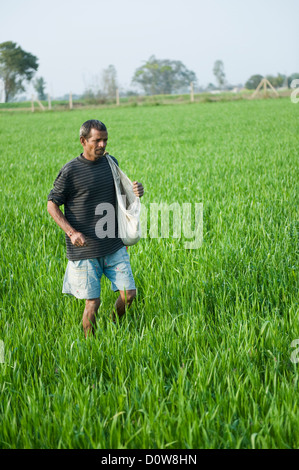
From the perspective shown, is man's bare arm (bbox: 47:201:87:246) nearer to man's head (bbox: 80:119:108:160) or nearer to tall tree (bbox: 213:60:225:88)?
man's head (bbox: 80:119:108:160)

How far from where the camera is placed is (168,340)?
6.48 ft

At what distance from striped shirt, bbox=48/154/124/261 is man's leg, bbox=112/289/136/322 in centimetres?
23

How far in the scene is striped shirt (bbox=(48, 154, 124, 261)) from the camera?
7.06ft

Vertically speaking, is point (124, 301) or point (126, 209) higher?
point (126, 209)

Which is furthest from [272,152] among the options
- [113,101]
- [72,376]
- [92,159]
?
[113,101]

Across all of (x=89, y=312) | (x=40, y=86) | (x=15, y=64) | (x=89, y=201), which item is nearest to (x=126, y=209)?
(x=89, y=201)

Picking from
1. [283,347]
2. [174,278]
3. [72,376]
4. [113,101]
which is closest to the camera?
[72,376]

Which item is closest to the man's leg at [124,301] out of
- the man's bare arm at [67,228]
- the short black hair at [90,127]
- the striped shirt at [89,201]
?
the striped shirt at [89,201]

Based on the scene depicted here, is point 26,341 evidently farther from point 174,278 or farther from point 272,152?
point 272,152

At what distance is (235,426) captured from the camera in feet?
4.86

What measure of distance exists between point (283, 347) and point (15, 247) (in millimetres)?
2387

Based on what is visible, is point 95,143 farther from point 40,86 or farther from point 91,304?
point 40,86

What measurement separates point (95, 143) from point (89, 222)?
15.6 inches

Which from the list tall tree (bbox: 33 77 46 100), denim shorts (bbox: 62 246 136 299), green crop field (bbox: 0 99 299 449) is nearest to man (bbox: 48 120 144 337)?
denim shorts (bbox: 62 246 136 299)
